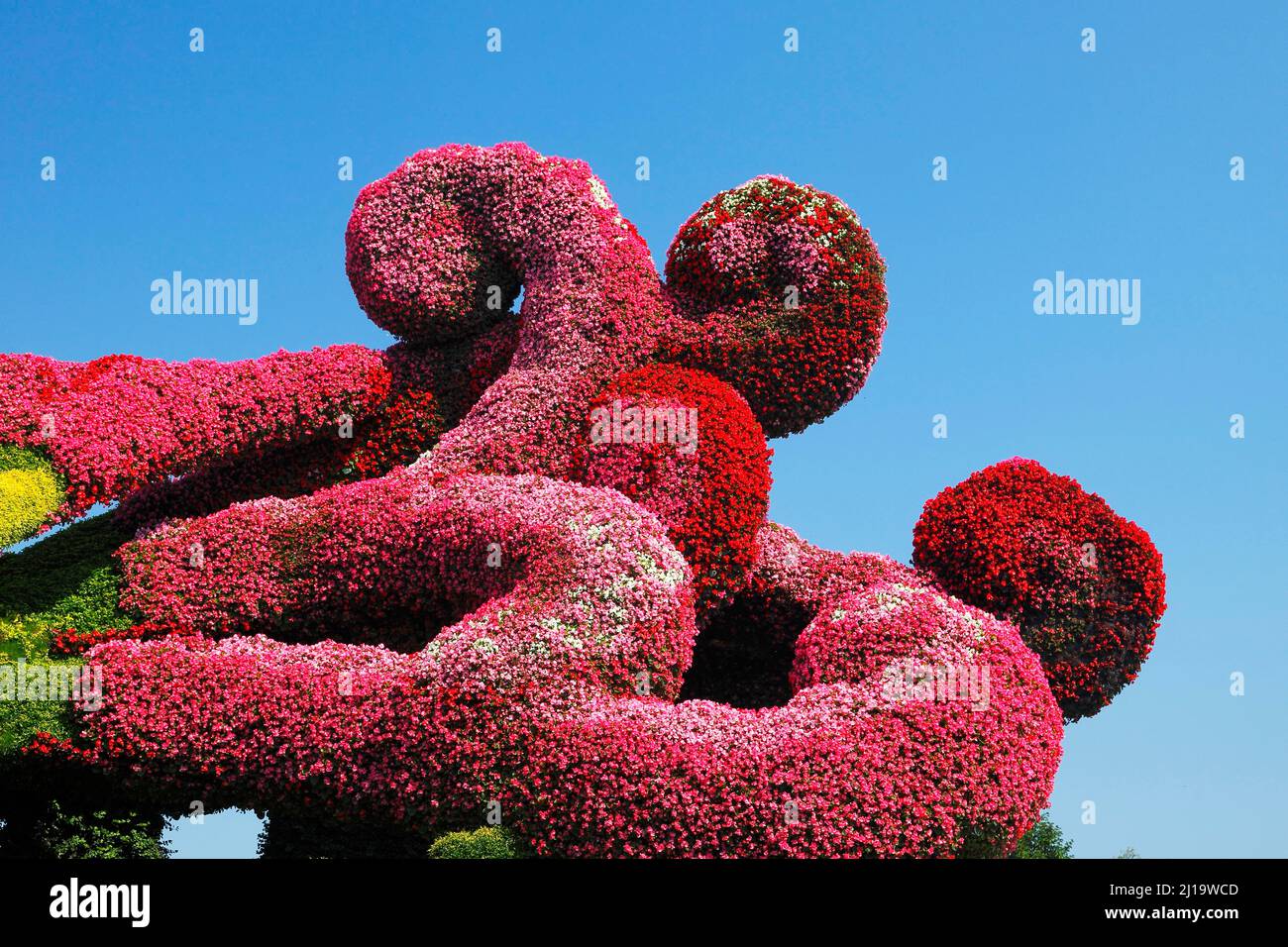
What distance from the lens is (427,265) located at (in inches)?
616

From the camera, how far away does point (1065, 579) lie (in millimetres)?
14398

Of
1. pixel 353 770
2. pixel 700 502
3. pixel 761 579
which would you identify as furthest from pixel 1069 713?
pixel 353 770

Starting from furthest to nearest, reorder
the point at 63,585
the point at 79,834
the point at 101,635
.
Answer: the point at 63,585 < the point at 101,635 < the point at 79,834

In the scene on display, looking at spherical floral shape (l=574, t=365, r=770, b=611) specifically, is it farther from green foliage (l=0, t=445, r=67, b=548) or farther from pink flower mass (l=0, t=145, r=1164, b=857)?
green foliage (l=0, t=445, r=67, b=548)

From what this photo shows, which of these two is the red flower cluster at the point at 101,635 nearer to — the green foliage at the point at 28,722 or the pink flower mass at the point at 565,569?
the pink flower mass at the point at 565,569

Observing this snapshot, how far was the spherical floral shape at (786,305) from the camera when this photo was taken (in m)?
15.2

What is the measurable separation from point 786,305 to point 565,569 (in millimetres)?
4832

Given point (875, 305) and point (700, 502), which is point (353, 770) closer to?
point (700, 502)

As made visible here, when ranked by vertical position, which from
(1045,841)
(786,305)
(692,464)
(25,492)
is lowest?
(1045,841)

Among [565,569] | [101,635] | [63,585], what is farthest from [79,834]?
[565,569]

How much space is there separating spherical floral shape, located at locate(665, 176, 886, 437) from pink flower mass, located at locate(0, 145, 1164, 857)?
36mm

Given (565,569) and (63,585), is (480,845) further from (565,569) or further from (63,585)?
(63,585)

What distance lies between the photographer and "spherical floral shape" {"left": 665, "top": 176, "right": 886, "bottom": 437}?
598 inches

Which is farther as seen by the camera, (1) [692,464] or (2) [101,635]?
(1) [692,464]
